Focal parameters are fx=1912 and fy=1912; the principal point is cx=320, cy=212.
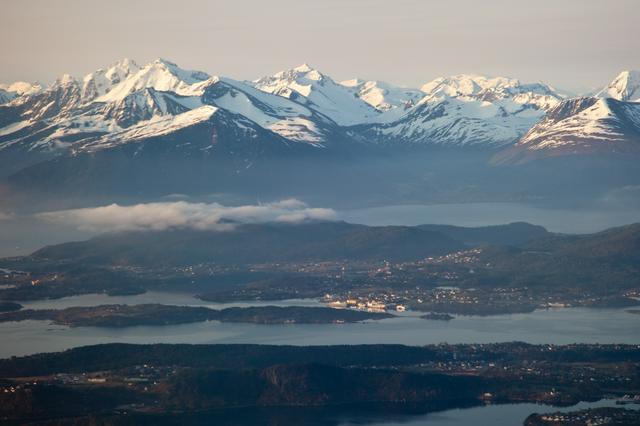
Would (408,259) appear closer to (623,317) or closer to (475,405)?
(623,317)

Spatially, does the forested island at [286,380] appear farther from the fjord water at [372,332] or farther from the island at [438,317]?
the island at [438,317]

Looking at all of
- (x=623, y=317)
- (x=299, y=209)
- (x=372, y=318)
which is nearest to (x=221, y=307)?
(x=372, y=318)

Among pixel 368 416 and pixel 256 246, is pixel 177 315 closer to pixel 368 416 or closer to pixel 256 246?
pixel 368 416

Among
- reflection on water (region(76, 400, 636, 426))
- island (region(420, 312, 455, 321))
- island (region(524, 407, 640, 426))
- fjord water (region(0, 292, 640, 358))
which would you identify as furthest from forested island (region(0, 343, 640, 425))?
island (region(420, 312, 455, 321))

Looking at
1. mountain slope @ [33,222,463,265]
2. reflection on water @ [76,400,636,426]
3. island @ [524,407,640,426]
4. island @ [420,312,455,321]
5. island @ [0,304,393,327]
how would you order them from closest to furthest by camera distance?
island @ [524,407,640,426] → reflection on water @ [76,400,636,426] → island @ [0,304,393,327] → island @ [420,312,455,321] → mountain slope @ [33,222,463,265]

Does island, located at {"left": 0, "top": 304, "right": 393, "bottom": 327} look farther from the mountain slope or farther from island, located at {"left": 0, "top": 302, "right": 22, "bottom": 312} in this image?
the mountain slope
